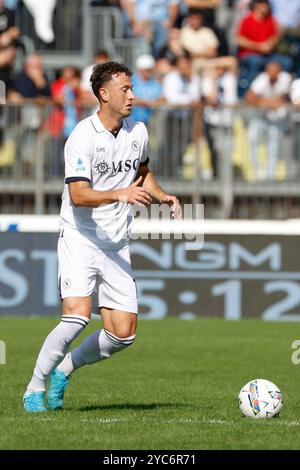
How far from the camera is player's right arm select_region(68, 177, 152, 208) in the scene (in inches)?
318

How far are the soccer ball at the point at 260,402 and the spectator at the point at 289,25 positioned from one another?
43.9ft

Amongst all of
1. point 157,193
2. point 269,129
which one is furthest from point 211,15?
point 157,193

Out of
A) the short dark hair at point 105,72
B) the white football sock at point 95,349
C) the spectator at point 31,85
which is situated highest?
the short dark hair at point 105,72

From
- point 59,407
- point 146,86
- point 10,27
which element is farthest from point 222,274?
point 59,407

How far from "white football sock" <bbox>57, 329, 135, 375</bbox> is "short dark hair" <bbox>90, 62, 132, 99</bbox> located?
184 centimetres

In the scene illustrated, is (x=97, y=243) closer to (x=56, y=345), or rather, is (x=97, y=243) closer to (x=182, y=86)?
(x=56, y=345)

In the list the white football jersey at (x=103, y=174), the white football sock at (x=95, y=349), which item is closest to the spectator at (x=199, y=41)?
the white football jersey at (x=103, y=174)

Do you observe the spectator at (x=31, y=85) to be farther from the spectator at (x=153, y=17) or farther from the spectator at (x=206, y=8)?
the spectator at (x=206, y=8)

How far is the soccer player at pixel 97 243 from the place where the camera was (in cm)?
862

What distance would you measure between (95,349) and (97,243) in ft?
2.65

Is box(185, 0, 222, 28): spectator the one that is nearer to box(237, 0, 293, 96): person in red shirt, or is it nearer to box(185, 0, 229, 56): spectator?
box(185, 0, 229, 56): spectator

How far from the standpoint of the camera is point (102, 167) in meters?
8.78

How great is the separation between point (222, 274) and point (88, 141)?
8.93m

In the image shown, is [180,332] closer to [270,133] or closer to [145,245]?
[145,245]
